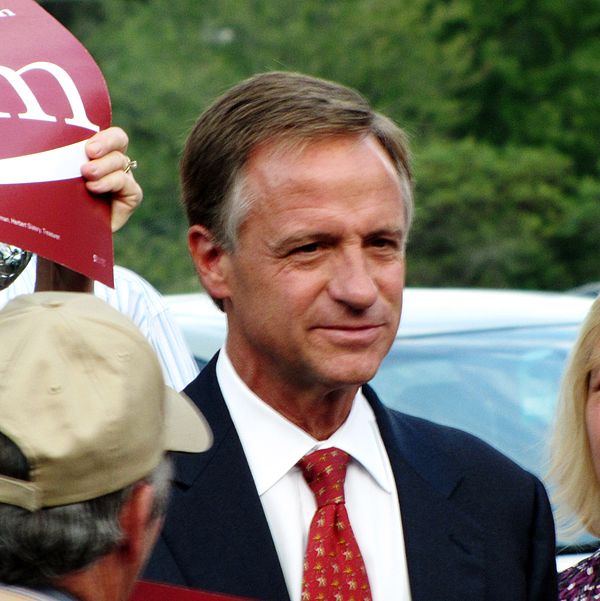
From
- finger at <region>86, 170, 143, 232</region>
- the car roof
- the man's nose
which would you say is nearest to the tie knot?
the man's nose

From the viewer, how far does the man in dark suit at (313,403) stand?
8.34 feet

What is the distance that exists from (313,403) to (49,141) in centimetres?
69

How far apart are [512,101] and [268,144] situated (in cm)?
2371

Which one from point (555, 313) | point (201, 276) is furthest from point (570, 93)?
point (201, 276)

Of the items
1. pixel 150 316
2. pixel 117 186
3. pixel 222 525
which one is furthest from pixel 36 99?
pixel 222 525

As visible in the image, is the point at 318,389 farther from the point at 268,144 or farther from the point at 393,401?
the point at 393,401

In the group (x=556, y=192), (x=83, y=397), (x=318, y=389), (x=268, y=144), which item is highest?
(x=268, y=144)

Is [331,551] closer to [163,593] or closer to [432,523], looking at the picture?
[432,523]

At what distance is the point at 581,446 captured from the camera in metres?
3.23

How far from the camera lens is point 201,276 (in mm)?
2773

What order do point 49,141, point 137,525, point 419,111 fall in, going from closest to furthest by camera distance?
point 137,525 < point 49,141 < point 419,111

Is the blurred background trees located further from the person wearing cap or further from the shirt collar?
the person wearing cap

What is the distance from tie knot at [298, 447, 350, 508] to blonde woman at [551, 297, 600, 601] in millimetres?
766

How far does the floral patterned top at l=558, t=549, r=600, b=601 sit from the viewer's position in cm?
306
